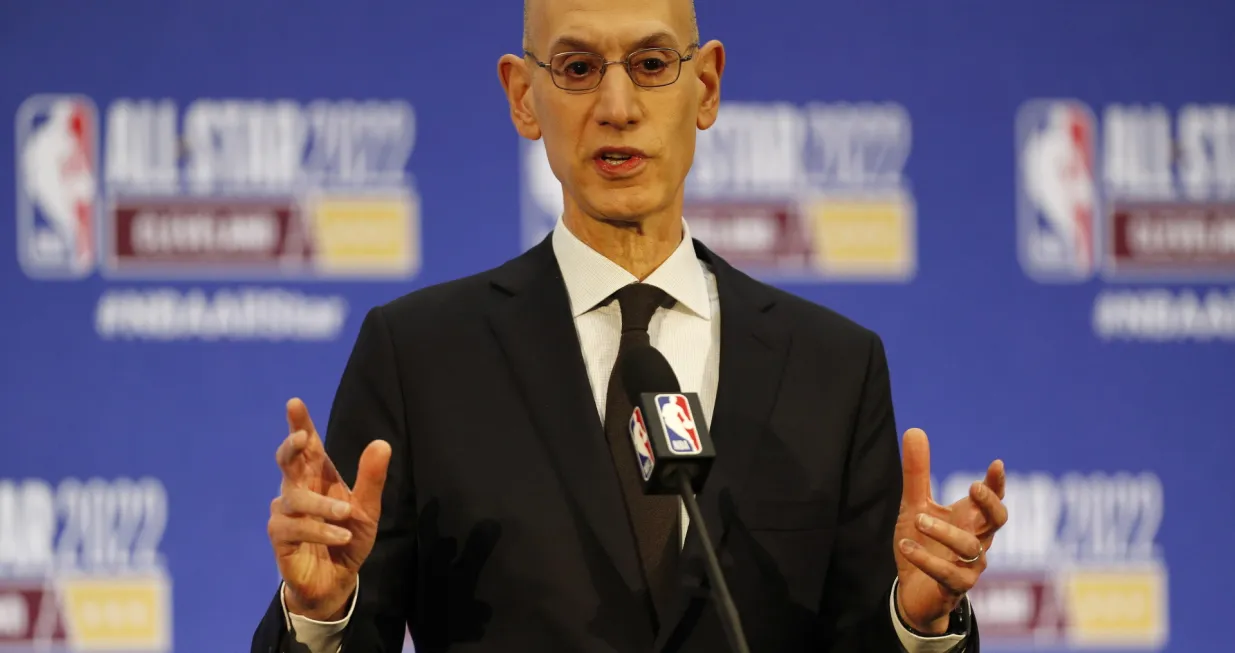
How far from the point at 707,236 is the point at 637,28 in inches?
63.8

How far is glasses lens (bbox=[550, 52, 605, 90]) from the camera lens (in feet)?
5.42

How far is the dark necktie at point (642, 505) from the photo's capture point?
1528 mm

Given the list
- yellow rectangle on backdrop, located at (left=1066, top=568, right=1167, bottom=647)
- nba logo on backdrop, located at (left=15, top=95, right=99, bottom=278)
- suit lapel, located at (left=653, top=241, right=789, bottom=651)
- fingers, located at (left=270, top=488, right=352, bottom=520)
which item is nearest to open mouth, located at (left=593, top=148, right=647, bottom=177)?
suit lapel, located at (left=653, top=241, right=789, bottom=651)

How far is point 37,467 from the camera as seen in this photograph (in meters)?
3.14

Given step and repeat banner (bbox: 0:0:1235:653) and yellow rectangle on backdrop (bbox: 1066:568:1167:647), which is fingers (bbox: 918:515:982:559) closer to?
step and repeat banner (bbox: 0:0:1235:653)

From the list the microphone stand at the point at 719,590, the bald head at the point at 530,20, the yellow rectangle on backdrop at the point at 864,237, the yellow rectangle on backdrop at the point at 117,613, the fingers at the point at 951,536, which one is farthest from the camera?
the yellow rectangle on backdrop at the point at 864,237

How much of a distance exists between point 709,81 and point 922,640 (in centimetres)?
77

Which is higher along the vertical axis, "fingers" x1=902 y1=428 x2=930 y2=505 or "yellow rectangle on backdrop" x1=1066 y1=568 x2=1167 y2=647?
"fingers" x1=902 y1=428 x2=930 y2=505

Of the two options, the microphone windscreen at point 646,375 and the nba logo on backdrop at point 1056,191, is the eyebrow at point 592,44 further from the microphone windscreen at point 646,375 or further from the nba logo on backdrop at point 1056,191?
the nba logo on backdrop at point 1056,191

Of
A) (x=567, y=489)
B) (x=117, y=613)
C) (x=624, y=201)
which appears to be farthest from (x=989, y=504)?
(x=117, y=613)

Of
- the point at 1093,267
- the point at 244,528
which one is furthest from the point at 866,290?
the point at 244,528

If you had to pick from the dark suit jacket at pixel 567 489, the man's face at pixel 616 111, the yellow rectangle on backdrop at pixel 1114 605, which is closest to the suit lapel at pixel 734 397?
the dark suit jacket at pixel 567 489

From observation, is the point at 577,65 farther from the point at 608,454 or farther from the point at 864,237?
the point at 864,237

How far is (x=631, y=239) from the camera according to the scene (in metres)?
1.74
